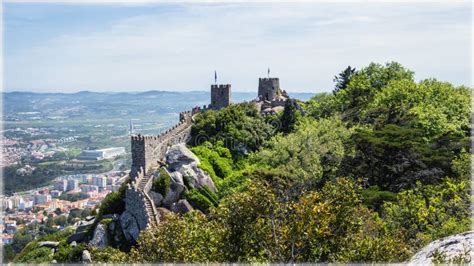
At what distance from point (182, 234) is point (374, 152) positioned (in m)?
14.6

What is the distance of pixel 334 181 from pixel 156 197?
9.00m

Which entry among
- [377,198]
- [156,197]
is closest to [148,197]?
[156,197]

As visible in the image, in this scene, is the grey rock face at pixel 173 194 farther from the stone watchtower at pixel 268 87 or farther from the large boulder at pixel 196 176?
the stone watchtower at pixel 268 87

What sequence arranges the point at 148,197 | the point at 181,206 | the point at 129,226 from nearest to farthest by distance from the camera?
the point at 129,226 → the point at 148,197 → the point at 181,206

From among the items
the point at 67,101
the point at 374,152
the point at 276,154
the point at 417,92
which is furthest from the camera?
the point at 67,101

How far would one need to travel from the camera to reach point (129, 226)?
1069 inches

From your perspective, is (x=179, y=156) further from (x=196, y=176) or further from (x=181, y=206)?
(x=181, y=206)

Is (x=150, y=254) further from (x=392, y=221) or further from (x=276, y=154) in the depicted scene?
(x=276, y=154)

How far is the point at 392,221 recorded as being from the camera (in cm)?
1814

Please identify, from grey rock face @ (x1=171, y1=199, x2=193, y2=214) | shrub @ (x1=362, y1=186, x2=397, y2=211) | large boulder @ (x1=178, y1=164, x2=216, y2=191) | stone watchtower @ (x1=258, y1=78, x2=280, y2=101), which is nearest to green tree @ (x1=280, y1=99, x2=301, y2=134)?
large boulder @ (x1=178, y1=164, x2=216, y2=191)

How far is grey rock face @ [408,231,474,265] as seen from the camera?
27.6 feet

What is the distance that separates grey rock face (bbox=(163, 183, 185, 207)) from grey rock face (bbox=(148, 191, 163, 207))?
0.28m

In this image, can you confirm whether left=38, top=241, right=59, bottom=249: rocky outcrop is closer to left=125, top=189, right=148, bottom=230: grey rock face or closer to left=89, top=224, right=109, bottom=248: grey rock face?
left=89, top=224, right=109, bottom=248: grey rock face

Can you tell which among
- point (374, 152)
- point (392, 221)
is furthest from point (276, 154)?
point (392, 221)
